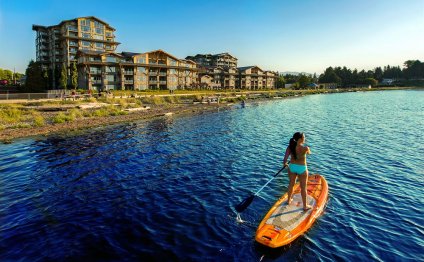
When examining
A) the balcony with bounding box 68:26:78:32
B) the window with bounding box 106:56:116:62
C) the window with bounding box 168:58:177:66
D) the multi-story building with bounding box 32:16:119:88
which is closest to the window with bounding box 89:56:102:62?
the window with bounding box 106:56:116:62

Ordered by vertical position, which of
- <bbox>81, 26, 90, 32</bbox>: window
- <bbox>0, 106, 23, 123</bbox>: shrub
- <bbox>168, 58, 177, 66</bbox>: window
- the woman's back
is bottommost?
the woman's back

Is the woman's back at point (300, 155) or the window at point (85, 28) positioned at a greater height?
the window at point (85, 28)

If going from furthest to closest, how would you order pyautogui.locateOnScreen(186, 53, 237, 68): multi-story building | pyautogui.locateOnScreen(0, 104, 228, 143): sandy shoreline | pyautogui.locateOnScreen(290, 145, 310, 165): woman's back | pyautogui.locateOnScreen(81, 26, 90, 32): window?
pyautogui.locateOnScreen(186, 53, 237, 68): multi-story building < pyautogui.locateOnScreen(81, 26, 90, 32): window < pyautogui.locateOnScreen(0, 104, 228, 143): sandy shoreline < pyautogui.locateOnScreen(290, 145, 310, 165): woman's back

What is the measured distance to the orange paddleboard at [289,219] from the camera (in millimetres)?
9320

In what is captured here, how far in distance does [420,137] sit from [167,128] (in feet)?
92.2

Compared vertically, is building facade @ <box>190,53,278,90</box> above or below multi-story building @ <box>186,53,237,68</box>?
below

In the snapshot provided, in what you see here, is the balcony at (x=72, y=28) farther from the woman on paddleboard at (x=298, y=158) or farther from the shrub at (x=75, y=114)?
the woman on paddleboard at (x=298, y=158)

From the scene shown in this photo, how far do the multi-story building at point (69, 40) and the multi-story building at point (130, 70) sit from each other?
11.0 m

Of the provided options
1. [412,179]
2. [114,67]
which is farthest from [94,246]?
[114,67]

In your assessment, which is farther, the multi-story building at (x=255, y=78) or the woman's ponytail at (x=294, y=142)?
the multi-story building at (x=255, y=78)

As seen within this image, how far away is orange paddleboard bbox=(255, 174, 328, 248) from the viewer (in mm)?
9320

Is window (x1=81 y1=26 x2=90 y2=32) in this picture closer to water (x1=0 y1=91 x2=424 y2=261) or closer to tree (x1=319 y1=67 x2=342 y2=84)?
water (x1=0 y1=91 x2=424 y2=261)

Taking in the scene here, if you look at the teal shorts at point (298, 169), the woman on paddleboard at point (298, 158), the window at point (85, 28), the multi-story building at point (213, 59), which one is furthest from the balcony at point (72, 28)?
the teal shorts at point (298, 169)

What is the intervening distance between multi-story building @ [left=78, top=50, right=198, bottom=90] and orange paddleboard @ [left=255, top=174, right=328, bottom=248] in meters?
75.4
